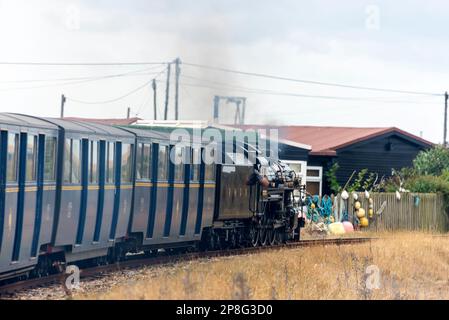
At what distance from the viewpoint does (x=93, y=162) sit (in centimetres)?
1867

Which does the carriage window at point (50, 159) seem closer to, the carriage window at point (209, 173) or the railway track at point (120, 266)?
the railway track at point (120, 266)

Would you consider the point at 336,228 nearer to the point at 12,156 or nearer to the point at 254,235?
the point at 254,235

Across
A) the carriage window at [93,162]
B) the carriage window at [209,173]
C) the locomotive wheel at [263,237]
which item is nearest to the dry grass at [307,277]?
the carriage window at [93,162]

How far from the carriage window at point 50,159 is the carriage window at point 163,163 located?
4883 mm

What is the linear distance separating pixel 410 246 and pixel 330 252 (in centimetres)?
370

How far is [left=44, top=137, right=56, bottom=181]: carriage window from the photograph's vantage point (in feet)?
55.1

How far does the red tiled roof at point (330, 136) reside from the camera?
46625 millimetres

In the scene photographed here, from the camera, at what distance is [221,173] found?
24625mm

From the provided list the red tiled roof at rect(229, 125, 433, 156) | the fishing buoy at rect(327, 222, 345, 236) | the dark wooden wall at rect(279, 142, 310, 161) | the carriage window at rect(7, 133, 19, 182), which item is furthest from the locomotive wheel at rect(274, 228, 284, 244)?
the red tiled roof at rect(229, 125, 433, 156)

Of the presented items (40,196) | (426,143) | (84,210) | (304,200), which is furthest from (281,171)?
(426,143)

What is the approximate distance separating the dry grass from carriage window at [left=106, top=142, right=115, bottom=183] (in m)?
1.97

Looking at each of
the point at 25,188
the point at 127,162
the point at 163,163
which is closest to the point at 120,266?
the point at 127,162

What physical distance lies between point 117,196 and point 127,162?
0.78 m
